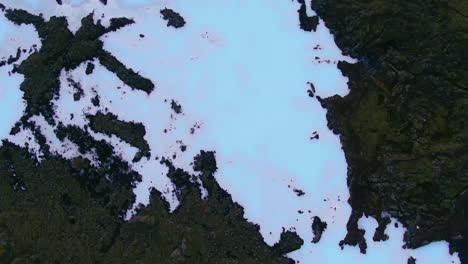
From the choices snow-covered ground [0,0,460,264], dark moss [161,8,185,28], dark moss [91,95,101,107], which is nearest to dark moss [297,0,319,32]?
snow-covered ground [0,0,460,264]

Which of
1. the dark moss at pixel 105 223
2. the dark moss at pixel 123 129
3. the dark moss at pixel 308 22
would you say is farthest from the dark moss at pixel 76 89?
the dark moss at pixel 308 22

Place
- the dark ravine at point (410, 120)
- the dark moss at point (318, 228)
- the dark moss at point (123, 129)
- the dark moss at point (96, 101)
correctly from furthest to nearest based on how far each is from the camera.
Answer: the dark moss at point (96, 101), the dark moss at point (123, 129), the dark moss at point (318, 228), the dark ravine at point (410, 120)

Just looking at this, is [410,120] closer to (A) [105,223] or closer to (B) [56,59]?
(A) [105,223]

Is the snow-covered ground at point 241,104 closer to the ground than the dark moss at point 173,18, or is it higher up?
closer to the ground

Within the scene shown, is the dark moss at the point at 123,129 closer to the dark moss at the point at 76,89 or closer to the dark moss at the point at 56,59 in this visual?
the dark moss at the point at 76,89

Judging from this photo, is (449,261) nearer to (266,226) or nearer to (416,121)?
(416,121)

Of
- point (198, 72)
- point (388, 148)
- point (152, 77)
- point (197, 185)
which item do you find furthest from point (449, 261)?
point (152, 77)

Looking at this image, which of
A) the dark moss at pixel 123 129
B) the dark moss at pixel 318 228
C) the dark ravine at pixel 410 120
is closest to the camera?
the dark ravine at pixel 410 120
